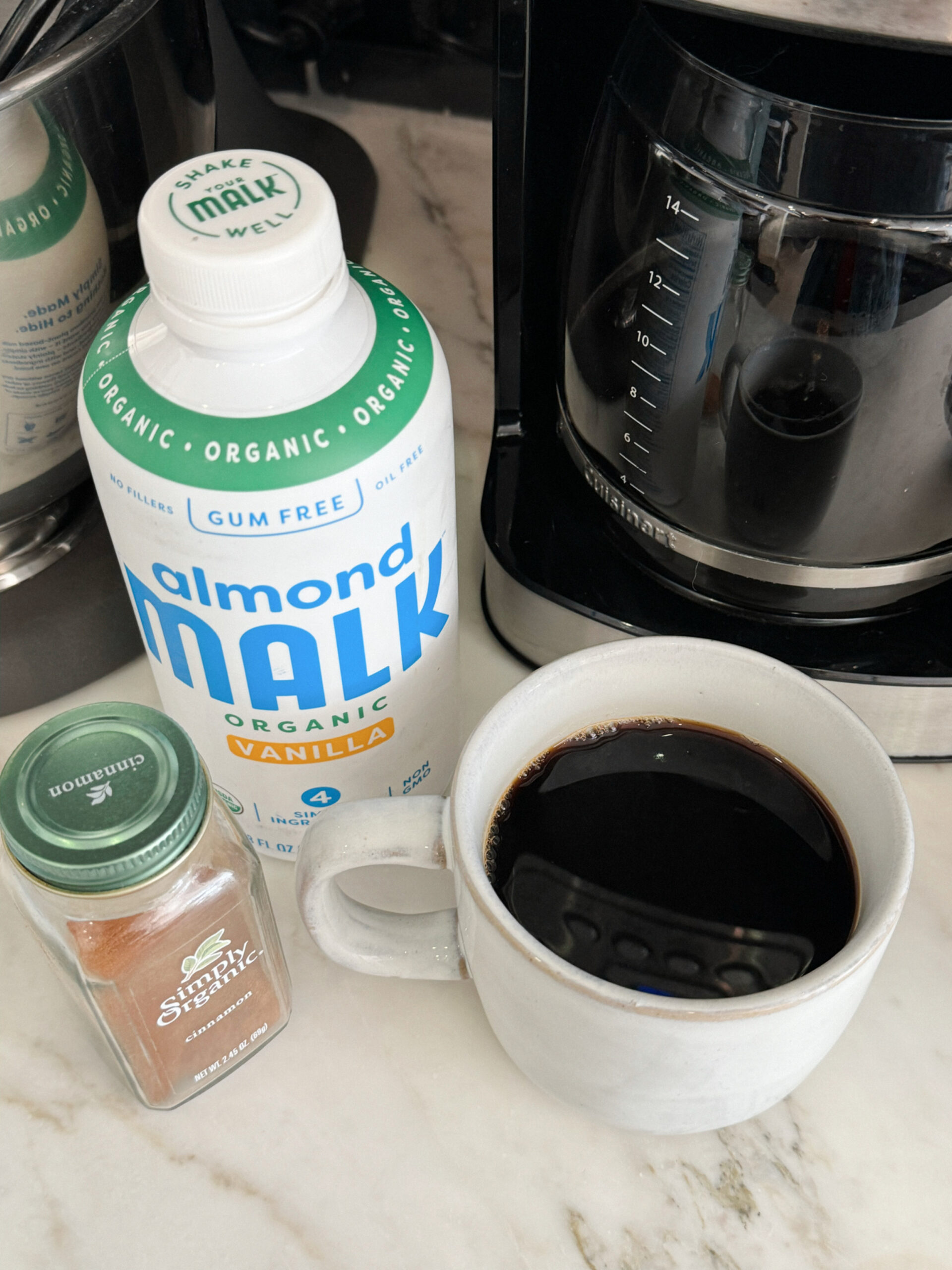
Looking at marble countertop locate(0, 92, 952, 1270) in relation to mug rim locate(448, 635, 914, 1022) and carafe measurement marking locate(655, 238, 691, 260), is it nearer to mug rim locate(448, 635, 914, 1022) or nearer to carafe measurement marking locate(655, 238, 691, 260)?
mug rim locate(448, 635, 914, 1022)

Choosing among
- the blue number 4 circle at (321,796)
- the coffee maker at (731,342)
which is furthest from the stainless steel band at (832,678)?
the blue number 4 circle at (321,796)

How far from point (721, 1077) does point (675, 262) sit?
271 millimetres

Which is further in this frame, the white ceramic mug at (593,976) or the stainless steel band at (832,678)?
the stainless steel band at (832,678)

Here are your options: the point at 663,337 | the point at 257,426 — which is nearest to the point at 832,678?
the point at 663,337

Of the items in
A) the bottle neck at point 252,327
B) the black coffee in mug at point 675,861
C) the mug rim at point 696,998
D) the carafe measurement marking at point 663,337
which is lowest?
the black coffee in mug at point 675,861

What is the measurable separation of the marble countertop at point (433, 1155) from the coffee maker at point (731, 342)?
141mm

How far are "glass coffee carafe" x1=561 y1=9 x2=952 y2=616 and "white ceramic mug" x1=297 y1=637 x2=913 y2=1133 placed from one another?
71mm

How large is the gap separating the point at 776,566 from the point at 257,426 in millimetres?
219

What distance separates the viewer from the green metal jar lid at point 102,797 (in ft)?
1.21

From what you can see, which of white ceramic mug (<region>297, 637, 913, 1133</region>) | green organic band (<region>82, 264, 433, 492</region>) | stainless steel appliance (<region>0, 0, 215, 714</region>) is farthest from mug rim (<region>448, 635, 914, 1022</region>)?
stainless steel appliance (<region>0, 0, 215, 714</region>)

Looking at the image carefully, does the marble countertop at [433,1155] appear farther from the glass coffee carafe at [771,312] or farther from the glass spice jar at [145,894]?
the glass coffee carafe at [771,312]

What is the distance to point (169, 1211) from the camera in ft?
1.46

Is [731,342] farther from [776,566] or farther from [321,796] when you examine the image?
[321,796]

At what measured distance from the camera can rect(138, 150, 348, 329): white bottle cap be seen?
362 millimetres
